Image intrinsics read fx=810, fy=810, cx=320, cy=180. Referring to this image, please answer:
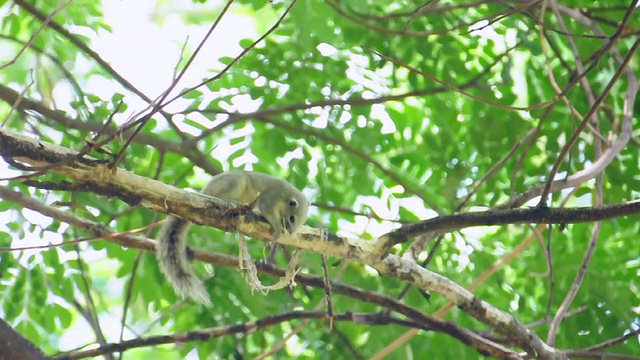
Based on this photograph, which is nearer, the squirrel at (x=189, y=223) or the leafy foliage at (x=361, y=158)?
the squirrel at (x=189, y=223)

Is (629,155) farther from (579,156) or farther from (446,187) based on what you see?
(446,187)

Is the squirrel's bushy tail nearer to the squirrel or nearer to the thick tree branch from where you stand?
the squirrel

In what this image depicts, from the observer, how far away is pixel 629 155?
4.98 m

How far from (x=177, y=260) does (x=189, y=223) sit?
0.17m

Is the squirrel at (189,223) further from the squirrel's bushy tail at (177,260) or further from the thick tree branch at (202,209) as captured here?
the thick tree branch at (202,209)

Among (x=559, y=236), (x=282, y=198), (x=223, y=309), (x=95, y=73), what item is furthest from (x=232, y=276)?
(x=559, y=236)

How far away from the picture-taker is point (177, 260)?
361cm

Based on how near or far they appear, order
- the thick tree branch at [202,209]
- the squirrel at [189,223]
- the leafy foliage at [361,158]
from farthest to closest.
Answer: the leafy foliage at [361,158], the squirrel at [189,223], the thick tree branch at [202,209]

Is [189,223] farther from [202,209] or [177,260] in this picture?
[202,209]

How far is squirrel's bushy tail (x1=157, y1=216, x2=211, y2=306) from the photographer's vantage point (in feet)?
11.8

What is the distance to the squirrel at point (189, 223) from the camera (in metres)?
3.55

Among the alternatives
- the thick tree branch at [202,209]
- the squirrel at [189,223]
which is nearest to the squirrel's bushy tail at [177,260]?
the squirrel at [189,223]

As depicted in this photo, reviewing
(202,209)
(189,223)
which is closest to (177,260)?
(189,223)

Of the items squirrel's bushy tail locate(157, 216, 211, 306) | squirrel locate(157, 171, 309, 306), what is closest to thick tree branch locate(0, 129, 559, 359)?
squirrel locate(157, 171, 309, 306)
